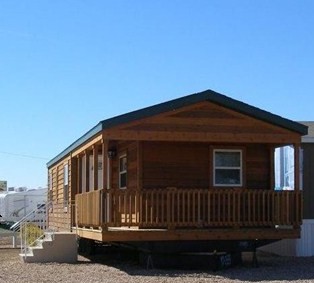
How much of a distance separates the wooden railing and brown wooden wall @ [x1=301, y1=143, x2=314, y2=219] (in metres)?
4.15

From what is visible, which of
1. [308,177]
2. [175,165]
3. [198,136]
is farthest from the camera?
[308,177]

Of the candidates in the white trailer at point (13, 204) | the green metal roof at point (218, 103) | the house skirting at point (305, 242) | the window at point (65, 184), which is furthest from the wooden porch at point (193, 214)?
the white trailer at point (13, 204)

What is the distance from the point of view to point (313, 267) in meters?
17.5

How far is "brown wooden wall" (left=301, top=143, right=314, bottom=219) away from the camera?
2153 centimetres

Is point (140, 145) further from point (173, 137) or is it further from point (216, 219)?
point (216, 219)

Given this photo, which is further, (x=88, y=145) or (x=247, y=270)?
(x=88, y=145)

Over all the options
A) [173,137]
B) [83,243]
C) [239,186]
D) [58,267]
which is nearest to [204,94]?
[173,137]

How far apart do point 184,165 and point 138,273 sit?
336cm

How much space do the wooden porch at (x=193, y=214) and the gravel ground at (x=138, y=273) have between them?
80 centimetres

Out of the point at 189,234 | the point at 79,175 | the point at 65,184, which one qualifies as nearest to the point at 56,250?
the point at 189,234

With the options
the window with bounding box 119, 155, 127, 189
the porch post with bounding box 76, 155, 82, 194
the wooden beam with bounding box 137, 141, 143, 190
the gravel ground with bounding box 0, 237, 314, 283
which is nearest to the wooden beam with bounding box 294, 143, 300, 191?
the gravel ground with bounding box 0, 237, 314, 283

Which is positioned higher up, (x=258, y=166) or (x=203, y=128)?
(x=203, y=128)

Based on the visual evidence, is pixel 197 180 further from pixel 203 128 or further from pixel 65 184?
pixel 65 184

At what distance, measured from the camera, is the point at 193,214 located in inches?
680
